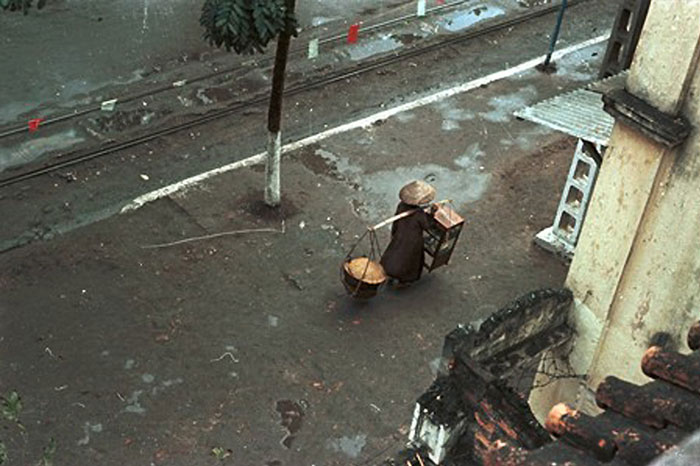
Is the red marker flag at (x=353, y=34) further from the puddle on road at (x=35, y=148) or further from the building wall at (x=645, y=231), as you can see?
the building wall at (x=645, y=231)

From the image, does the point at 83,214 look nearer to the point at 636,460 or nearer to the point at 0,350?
the point at 0,350

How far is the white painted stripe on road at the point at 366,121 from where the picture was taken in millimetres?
13430

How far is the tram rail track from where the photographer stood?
45.2 feet

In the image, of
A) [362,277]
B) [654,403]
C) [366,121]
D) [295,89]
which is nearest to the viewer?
[654,403]

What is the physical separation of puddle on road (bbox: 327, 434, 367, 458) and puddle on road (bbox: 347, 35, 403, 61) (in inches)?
339

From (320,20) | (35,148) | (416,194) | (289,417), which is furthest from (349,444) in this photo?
(320,20)

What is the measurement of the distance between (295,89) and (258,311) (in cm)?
549

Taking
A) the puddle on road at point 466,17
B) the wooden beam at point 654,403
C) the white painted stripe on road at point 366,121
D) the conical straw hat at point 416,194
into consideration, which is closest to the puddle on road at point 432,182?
the white painted stripe on road at point 366,121

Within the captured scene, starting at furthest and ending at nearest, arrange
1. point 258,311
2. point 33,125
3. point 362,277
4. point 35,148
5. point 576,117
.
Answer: point 33,125 < point 35,148 < point 258,311 < point 362,277 < point 576,117

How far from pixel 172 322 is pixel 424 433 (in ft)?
20.1

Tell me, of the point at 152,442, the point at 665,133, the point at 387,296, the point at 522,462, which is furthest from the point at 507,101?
the point at 522,462

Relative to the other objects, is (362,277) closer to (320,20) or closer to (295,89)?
(295,89)

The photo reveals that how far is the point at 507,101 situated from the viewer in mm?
16234

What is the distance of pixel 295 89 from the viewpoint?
52.5 feet
